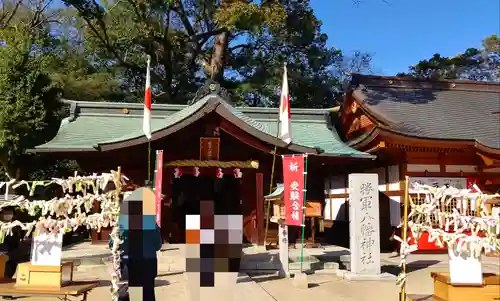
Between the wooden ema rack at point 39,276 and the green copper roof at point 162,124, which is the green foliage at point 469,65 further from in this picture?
the wooden ema rack at point 39,276

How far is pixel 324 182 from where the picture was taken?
18.6 meters

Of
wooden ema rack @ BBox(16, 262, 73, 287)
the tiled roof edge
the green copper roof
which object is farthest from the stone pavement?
the tiled roof edge

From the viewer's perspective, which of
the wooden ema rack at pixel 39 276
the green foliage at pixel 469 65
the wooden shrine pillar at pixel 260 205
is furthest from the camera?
the green foliage at pixel 469 65

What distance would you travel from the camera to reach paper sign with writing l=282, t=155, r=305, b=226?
9508 millimetres

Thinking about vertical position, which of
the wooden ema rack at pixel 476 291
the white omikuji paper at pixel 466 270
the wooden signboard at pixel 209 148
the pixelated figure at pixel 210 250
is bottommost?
the wooden ema rack at pixel 476 291

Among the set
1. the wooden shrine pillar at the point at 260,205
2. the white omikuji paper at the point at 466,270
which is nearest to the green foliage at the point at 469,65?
the wooden shrine pillar at the point at 260,205

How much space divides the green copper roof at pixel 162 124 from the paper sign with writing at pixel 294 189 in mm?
2842

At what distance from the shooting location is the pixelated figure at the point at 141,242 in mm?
4199

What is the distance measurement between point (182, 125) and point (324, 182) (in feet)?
26.9

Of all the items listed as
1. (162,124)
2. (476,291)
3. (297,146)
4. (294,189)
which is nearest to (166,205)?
(162,124)

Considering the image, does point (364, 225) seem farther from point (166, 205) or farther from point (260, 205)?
point (166, 205)

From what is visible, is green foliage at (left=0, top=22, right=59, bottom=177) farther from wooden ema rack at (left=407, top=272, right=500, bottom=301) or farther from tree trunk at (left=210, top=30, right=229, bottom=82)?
wooden ema rack at (left=407, top=272, right=500, bottom=301)

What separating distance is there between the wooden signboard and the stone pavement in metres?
2.78

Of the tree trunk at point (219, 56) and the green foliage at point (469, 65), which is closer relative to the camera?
the tree trunk at point (219, 56)
